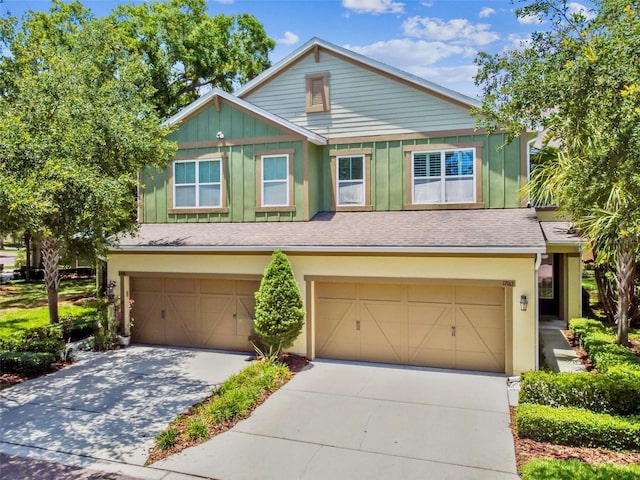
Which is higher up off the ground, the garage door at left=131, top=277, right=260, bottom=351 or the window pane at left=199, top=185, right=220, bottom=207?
the window pane at left=199, top=185, right=220, bottom=207

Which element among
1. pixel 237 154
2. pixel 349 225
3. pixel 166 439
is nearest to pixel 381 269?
pixel 349 225

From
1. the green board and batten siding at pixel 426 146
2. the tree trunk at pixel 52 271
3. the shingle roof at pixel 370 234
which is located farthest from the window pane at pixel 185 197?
the green board and batten siding at pixel 426 146

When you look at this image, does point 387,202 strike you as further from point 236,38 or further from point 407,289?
point 236,38

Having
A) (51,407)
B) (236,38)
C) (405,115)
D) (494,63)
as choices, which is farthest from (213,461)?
(236,38)

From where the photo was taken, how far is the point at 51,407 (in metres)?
9.20

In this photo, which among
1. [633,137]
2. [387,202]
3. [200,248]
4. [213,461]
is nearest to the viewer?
[633,137]

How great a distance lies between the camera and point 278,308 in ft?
37.2

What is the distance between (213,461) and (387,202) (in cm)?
925

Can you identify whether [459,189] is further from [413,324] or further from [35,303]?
[35,303]

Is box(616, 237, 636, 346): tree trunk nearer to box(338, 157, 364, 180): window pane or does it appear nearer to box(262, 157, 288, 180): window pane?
box(338, 157, 364, 180): window pane

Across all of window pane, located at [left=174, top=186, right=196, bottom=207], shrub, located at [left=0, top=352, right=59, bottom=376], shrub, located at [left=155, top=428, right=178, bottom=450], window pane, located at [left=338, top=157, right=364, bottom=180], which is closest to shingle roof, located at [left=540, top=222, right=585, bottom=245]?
window pane, located at [left=338, top=157, right=364, bottom=180]

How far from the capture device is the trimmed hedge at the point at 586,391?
785 cm

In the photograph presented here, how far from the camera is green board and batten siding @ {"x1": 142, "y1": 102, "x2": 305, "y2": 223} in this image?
46.1ft

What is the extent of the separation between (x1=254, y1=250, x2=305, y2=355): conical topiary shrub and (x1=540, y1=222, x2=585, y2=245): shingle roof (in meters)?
7.15
